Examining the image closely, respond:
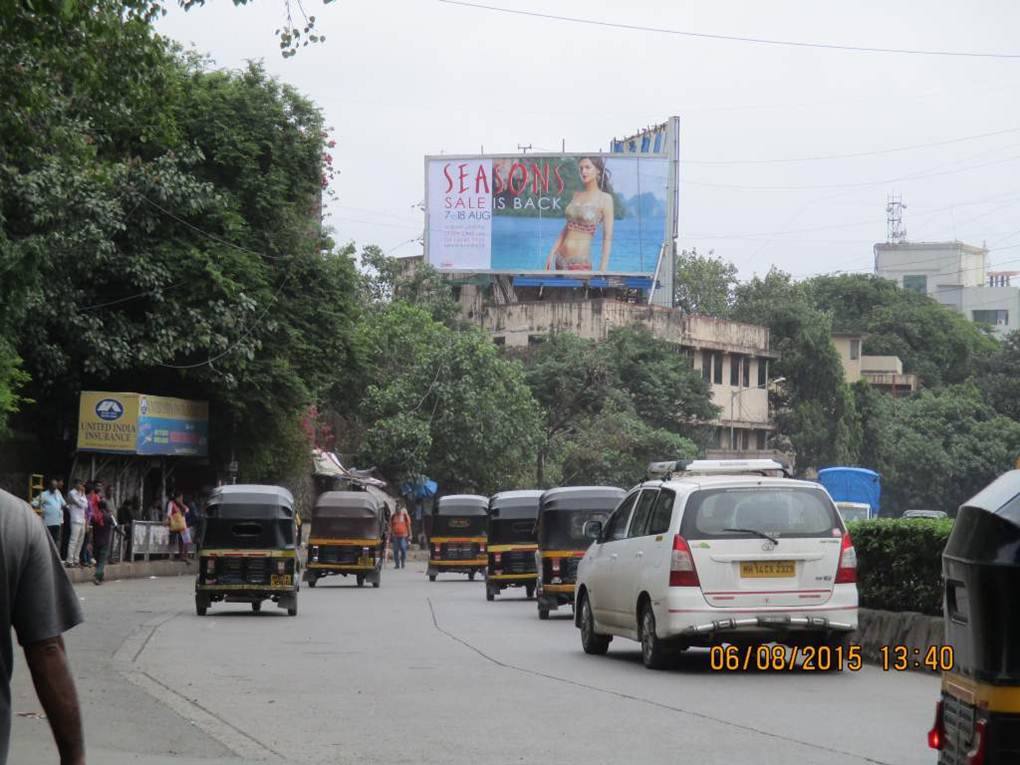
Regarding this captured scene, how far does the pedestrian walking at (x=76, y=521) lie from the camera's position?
33312 millimetres

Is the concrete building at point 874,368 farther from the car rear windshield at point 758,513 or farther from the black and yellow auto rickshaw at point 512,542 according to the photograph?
the car rear windshield at point 758,513

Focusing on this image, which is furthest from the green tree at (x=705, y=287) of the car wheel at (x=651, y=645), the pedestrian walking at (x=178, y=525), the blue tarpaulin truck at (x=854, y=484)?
the car wheel at (x=651, y=645)

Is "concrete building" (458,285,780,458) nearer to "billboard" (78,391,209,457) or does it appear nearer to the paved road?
"billboard" (78,391,209,457)

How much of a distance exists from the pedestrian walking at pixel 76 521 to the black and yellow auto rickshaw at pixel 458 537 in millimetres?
10324

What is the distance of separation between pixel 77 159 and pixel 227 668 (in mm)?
7879

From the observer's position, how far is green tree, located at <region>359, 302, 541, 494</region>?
201ft

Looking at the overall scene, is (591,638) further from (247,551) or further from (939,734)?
(939,734)

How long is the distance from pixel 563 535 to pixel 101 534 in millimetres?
11943

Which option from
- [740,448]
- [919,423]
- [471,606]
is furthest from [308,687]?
[919,423]

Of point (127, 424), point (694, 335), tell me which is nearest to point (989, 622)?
point (127, 424)

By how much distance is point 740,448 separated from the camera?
280 feet

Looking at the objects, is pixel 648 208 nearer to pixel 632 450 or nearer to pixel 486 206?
pixel 486 206

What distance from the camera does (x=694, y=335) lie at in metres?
80.9
